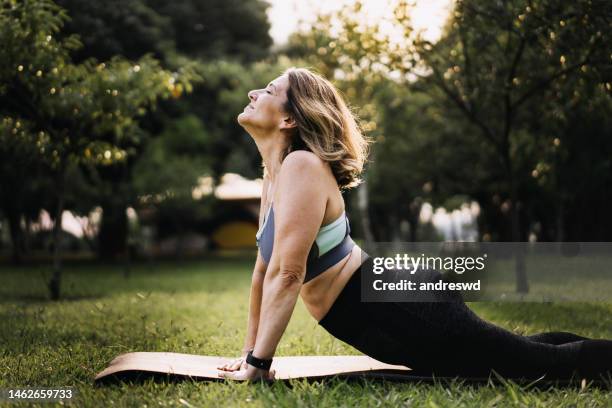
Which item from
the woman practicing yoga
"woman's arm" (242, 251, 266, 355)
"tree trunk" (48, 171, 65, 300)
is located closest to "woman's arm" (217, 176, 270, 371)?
"woman's arm" (242, 251, 266, 355)

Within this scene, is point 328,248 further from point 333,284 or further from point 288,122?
point 288,122

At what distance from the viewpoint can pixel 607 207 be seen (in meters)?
23.9

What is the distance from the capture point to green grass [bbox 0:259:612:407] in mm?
3285

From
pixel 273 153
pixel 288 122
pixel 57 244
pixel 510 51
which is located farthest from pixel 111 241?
pixel 288 122

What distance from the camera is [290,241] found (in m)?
3.27

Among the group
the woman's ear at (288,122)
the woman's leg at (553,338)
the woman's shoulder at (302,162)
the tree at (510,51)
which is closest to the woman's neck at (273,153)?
the woman's ear at (288,122)

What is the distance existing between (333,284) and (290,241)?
1.21ft

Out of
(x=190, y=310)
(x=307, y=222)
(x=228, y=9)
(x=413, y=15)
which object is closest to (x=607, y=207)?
(x=228, y=9)

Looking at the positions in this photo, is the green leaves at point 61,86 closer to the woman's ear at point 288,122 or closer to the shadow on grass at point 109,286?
the shadow on grass at point 109,286

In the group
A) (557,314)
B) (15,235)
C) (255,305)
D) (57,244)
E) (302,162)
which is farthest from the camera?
(15,235)

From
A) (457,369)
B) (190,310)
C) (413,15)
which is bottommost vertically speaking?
(190,310)

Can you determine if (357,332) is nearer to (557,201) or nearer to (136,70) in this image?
(136,70)

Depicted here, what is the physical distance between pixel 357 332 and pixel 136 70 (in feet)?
20.3

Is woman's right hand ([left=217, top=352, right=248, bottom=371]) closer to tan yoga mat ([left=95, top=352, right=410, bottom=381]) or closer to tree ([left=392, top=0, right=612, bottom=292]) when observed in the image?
tan yoga mat ([left=95, top=352, right=410, bottom=381])
